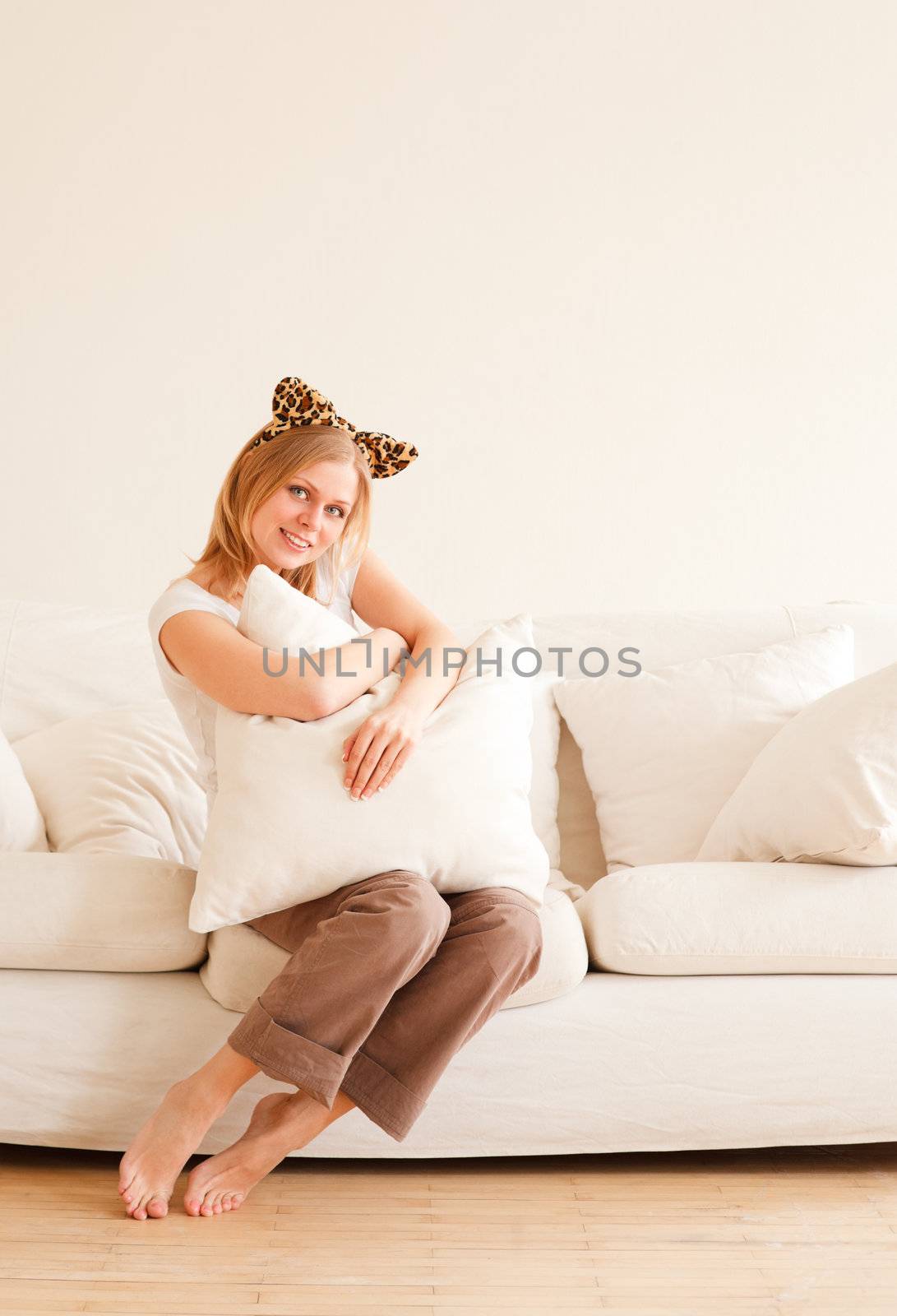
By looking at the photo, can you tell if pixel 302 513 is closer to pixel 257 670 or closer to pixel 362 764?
pixel 257 670

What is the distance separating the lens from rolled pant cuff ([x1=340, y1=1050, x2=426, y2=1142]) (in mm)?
1370

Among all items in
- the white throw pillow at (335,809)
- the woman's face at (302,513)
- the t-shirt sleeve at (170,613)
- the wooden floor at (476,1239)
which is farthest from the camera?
the woman's face at (302,513)

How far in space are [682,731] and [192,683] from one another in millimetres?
866

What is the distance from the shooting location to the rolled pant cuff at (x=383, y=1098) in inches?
53.9

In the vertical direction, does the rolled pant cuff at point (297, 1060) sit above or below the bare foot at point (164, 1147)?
above

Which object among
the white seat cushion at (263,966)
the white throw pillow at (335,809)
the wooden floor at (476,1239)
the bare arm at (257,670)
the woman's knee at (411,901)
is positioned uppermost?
the bare arm at (257,670)

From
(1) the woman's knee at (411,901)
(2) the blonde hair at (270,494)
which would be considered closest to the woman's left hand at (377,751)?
(1) the woman's knee at (411,901)

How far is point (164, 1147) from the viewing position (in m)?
1.36

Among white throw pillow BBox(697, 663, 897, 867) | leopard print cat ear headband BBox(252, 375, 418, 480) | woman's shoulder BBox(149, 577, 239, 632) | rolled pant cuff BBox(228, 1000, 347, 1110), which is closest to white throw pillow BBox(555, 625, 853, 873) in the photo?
white throw pillow BBox(697, 663, 897, 867)

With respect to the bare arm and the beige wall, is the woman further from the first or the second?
the beige wall

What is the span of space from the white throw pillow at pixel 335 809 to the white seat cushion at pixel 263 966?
58mm

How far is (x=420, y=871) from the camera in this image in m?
1.47

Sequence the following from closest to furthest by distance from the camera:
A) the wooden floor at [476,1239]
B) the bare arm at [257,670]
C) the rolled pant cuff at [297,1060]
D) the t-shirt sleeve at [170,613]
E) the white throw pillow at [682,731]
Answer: the wooden floor at [476,1239], the rolled pant cuff at [297,1060], the bare arm at [257,670], the t-shirt sleeve at [170,613], the white throw pillow at [682,731]

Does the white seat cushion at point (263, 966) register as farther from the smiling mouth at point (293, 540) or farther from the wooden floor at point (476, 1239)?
the smiling mouth at point (293, 540)
